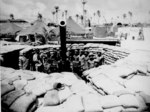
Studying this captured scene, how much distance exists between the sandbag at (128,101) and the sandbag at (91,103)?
0.94ft

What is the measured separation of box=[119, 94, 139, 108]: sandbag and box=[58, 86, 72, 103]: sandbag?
2.19 ft

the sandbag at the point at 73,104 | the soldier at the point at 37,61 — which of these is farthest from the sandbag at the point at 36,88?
the soldier at the point at 37,61

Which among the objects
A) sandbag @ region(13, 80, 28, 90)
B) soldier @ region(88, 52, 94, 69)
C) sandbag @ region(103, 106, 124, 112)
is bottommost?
soldier @ region(88, 52, 94, 69)

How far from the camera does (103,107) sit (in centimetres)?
153

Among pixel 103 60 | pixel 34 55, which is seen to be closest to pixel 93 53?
pixel 103 60

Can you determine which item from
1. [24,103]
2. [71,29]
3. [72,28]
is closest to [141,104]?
[24,103]

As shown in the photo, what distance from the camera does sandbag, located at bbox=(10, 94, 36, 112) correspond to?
55.1 inches

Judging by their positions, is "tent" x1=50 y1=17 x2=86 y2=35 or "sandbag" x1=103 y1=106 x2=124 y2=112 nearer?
"sandbag" x1=103 y1=106 x2=124 y2=112

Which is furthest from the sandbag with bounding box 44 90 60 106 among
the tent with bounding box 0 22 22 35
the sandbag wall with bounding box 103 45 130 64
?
the tent with bounding box 0 22 22 35

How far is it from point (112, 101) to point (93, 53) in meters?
4.00

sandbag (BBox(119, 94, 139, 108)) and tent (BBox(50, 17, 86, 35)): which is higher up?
tent (BBox(50, 17, 86, 35))

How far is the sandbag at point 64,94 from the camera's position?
1.69m

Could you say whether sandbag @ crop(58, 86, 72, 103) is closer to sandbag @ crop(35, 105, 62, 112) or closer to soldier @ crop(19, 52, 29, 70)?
sandbag @ crop(35, 105, 62, 112)

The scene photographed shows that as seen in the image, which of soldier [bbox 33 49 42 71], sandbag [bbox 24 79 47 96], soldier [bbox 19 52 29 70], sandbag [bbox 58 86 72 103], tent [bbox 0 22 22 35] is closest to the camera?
sandbag [bbox 58 86 72 103]
